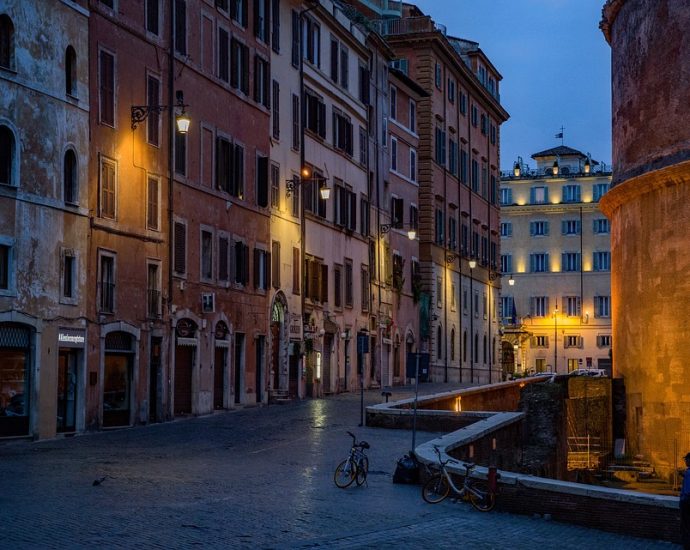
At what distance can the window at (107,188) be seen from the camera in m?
34.2

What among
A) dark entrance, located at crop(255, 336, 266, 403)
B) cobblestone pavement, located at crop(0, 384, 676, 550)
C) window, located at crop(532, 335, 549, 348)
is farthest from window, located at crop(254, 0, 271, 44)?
window, located at crop(532, 335, 549, 348)

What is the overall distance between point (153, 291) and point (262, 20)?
1322cm

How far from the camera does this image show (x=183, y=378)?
39.2 meters

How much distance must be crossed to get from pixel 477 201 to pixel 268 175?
3837 centimetres

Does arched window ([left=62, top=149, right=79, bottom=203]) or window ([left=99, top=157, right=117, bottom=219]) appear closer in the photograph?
arched window ([left=62, top=149, right=79, bottom=203])

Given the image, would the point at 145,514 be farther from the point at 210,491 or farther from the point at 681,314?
the point at 681,314

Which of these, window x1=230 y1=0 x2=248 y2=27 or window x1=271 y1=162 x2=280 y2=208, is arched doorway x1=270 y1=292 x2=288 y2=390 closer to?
window x1=271 y1=162 x2=280 y2=208

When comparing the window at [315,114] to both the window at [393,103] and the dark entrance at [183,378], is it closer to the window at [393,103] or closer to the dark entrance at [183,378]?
the window at [393,103]

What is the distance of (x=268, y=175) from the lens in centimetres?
4591

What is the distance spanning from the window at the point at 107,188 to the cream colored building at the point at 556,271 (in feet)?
256

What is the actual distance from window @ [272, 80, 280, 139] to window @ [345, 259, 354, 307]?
9.78m

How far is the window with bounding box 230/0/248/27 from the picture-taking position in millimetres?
43250

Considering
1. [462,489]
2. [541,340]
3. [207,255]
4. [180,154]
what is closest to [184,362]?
[207,255]

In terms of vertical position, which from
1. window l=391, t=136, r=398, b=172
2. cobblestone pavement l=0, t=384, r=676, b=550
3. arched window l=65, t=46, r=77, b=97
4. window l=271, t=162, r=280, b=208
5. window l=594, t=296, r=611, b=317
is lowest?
cobblestone pavement l=0, t=384, r=676, b=550
